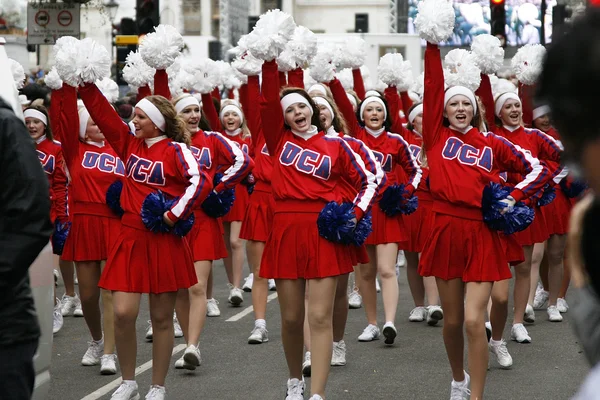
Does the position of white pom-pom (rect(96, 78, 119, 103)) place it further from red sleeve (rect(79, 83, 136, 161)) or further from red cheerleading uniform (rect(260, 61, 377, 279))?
red cheerleading uniform (rect(260, 61, 377, 279))

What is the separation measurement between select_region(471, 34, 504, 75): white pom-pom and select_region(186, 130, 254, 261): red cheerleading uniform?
2.09m

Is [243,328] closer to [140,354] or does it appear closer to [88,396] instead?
[140,354]

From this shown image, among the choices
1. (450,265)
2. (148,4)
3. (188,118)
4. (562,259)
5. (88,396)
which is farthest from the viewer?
(148,4)

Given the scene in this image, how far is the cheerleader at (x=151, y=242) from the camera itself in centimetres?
700

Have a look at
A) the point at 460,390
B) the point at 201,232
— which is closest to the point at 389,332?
the point at 201,232

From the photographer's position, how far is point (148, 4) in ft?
57.5

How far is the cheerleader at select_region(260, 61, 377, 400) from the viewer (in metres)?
6.86

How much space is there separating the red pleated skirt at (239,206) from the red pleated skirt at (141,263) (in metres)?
5.18

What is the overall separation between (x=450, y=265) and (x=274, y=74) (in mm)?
1579

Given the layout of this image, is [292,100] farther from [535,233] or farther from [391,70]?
[391,70]

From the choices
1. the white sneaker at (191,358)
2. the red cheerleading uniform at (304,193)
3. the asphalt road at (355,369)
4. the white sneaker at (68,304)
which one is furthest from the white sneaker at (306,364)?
the white sneaker at (68,304)

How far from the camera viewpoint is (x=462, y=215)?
23.1ft

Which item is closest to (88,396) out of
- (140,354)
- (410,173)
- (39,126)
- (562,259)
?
(140,354)

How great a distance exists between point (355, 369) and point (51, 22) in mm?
8774
